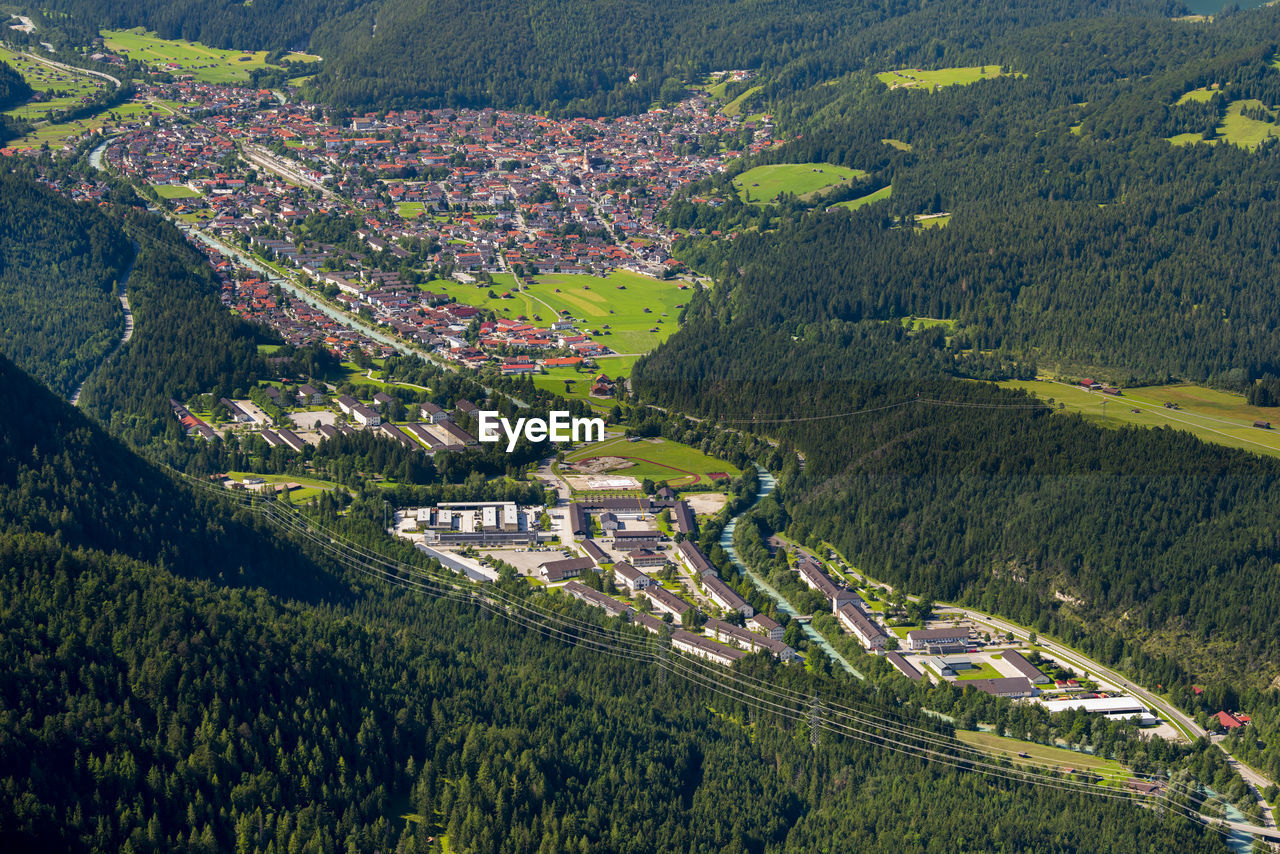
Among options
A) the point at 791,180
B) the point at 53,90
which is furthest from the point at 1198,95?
the point at 53,90

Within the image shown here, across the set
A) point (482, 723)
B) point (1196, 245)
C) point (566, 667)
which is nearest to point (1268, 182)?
point (1196, 245)

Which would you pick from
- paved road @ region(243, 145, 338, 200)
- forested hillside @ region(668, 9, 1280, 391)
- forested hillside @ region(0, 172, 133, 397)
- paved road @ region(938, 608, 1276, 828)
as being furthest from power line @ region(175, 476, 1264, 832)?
paved road @ region(243, 145, 338, 200)

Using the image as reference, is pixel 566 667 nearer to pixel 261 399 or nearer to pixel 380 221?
pixel 261 399

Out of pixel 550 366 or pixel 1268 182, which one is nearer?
pixel 550 366

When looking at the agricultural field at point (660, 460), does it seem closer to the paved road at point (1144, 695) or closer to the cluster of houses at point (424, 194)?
the cluster of houses at point (424, 194)

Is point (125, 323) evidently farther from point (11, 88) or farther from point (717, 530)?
point (11, 88)
